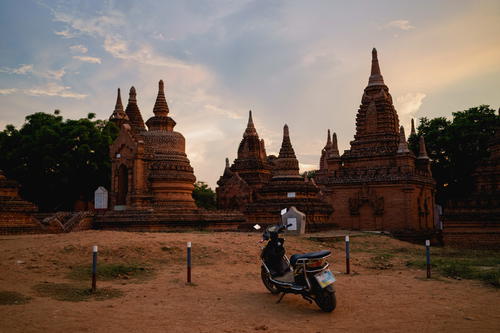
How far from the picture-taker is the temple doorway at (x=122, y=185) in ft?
87.4

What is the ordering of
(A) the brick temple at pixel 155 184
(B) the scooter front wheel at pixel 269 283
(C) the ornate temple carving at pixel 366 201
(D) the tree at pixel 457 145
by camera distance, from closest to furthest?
(B) the scooter front wheel at pixel 269 283, (A) the brick temple at pixel 155 184, (C) the ornate temple carving at pixel 366 201, (D) the tree at pixel 457 145

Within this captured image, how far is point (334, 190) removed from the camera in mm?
31859

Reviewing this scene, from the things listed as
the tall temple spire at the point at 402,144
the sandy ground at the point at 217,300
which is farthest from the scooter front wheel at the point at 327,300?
the tall temple spire at the point at 402,144

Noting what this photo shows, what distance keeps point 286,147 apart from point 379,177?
→ 655 cm

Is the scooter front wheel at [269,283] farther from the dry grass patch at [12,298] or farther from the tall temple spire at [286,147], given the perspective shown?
the tall temple spire at [286,147]

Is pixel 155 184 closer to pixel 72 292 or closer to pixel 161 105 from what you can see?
pixel 161 105

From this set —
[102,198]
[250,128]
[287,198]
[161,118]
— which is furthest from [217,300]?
[250,128]

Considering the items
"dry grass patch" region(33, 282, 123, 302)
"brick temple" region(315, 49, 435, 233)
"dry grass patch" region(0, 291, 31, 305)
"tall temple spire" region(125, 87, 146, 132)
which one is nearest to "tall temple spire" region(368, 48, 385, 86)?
"brick temple" region(315, 49, 435, 233)

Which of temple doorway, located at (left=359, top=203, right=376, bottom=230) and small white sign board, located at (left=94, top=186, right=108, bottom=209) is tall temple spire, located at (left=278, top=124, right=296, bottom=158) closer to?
temple doorway, located at (left=359, top=203, right=376, bottom=230)

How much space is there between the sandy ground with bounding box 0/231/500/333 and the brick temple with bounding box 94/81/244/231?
9.06 m

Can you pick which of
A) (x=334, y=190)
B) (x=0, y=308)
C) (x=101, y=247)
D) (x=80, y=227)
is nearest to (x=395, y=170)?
(x=334, y=190)

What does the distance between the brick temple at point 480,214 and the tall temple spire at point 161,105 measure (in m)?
16.8

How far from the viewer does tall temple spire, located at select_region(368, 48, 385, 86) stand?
33969 millimetres

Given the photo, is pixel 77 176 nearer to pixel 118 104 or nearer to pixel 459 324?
pixel 118 104
